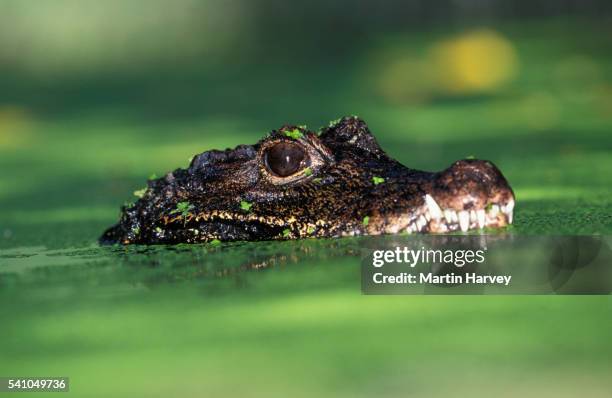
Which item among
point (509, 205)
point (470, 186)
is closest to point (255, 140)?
point (509, 205)

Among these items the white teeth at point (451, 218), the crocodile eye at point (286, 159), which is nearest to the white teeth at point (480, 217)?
the white teeth at point (451, 218)

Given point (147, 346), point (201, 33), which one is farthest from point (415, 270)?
point (201, 33)

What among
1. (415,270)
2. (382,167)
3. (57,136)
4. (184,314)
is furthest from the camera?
(57,136)

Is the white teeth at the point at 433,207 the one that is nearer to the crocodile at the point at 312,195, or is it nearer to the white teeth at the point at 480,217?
the crocodile at the point at 312,195

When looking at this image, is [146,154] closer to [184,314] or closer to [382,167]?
[382,167]

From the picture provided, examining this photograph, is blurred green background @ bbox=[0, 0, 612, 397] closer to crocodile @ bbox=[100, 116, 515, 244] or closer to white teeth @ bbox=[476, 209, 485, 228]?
crocodile @ bbox=[100, 116, 515, 244]

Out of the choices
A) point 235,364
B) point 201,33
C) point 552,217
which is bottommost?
point 235,364

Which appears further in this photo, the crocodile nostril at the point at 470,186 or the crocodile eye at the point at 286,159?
the crocodile eye at the point at 286,159
